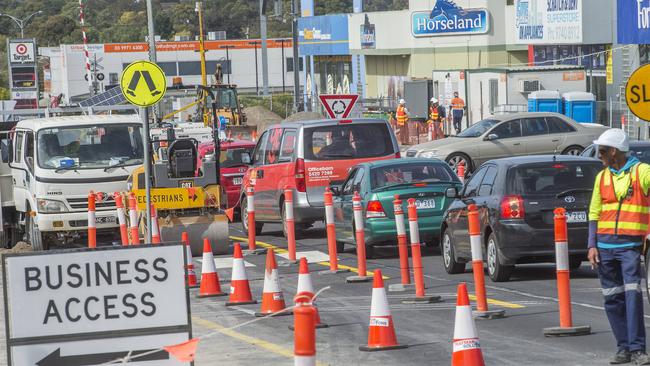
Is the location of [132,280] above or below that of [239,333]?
above

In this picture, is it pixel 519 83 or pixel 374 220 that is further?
pixel 519 83

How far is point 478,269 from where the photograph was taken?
12555 mm

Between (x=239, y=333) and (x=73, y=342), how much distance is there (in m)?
5.30

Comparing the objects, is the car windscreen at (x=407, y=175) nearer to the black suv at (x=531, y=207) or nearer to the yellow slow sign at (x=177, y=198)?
the yellow slow sign at (x=177, y=198)

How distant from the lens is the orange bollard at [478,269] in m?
12.6

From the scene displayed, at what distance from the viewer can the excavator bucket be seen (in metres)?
21.2

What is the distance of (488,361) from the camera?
10477 millimetres

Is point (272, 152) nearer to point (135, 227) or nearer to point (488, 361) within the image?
point (135, 227)

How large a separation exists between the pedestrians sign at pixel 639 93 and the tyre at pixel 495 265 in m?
3.16

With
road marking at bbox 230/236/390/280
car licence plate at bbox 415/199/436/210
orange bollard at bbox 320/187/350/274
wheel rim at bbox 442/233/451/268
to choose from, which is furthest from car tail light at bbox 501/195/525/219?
car licence plate at bbox 415/199/436/210

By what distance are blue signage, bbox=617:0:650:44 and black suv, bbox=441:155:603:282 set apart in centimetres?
2114

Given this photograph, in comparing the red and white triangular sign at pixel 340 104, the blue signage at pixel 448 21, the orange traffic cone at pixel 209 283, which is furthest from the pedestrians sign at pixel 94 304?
the blue signage at pixel 448 21

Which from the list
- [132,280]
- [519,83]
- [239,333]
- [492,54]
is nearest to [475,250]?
[239,333]

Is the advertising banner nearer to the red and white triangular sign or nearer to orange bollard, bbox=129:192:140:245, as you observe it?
the red and white triangular sign
